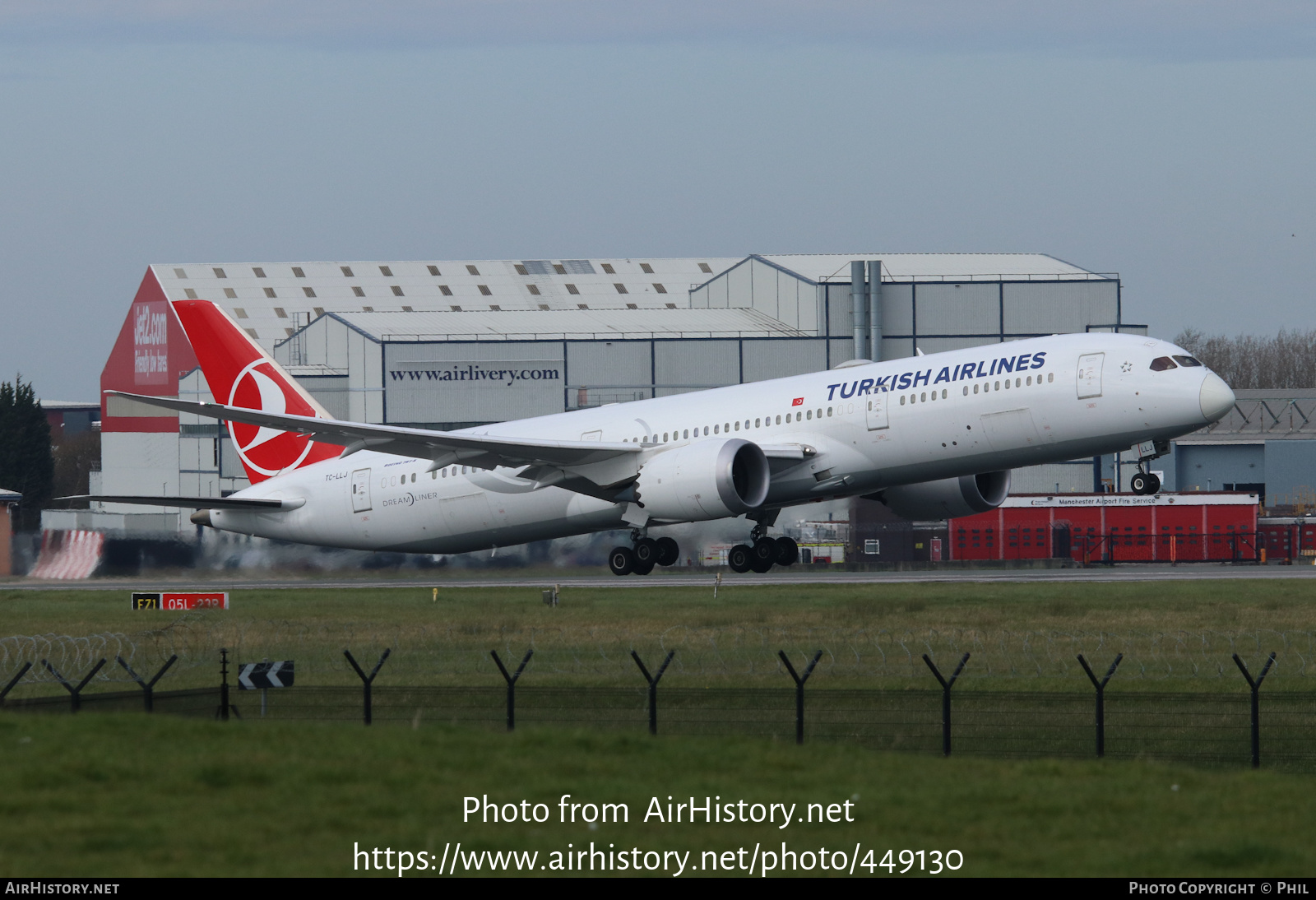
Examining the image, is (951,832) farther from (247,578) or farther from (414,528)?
(247,578)

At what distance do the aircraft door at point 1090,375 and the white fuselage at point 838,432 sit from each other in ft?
0.09

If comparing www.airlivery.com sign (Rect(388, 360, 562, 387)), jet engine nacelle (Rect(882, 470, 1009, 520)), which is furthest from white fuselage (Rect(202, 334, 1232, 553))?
www.airlivery.com sign (Rect(388, 360, 562, 387))

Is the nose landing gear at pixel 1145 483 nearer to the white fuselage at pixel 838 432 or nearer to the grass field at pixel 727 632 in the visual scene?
the white fuselage at pixel 838 432

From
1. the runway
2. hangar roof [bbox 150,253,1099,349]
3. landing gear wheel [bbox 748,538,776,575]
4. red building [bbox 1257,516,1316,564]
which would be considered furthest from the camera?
hangar roof [bbox 150,253,1099,349]

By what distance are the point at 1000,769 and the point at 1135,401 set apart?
20.2m

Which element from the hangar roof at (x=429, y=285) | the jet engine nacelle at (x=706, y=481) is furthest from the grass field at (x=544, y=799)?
the hangar roof at (x=429, y=285)

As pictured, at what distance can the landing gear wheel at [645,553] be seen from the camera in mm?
43969

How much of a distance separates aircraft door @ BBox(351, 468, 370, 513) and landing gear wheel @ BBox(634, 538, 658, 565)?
29.5 ft

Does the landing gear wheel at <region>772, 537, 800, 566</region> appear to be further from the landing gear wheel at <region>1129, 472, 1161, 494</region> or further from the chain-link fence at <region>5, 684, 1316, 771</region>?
the chain-link fence at <region>5, 684, 1316, 771</region>

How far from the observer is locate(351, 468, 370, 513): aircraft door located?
48.1 metres

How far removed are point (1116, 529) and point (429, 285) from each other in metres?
59.2

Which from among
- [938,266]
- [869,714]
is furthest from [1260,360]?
[869,714]

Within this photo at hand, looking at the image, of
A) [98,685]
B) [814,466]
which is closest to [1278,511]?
[814,466]

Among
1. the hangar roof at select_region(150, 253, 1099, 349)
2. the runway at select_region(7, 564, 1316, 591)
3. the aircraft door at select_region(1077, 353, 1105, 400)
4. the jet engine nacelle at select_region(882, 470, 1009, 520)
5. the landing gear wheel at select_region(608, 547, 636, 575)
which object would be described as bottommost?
the runway at select_region(7, 564, 1316, 591)
